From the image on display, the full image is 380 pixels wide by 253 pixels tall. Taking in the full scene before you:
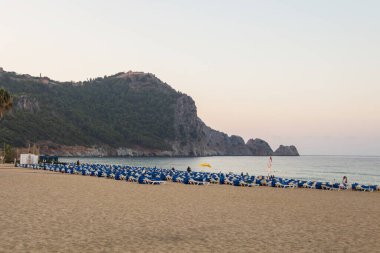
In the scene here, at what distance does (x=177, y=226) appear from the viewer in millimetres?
13227

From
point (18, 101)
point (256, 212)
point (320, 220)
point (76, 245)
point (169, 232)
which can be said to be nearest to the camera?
point (76, 245)

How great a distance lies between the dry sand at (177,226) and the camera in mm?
10281

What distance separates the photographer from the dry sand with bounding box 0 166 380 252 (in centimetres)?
1028

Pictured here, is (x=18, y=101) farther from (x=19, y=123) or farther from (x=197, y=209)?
(x=197, y=209)

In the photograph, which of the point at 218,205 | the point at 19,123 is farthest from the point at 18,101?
the point at 218,205

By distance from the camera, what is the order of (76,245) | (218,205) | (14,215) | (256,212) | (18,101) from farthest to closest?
1. (18,101)
2. (218,205)
3. (256,212)
4. (14,215)
5. (76,245)

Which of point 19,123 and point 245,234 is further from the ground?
point 19,123

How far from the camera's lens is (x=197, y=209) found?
58.4 ft

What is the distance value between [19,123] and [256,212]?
174 meters

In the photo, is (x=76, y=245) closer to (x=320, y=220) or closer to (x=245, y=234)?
(x=245, y=234)

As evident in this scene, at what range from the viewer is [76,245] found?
9.99 meters

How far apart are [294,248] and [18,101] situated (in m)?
197

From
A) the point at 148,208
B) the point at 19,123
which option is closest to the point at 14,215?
the point at 148,208

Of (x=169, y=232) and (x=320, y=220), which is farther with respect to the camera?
(x=320, y=220)
